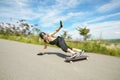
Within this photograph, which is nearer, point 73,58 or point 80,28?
point 73,58

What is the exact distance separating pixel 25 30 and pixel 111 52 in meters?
25.1

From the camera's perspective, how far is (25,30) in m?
31.4

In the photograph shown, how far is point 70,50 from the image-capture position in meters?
6.32

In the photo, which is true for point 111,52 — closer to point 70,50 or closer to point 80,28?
point 70,50

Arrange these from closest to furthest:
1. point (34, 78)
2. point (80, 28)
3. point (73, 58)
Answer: point (34, 78) → point (73, 58) → point (80, 28)

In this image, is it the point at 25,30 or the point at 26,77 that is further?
the point at 25,30

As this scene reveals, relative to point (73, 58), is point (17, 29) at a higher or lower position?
higher

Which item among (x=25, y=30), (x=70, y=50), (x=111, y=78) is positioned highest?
(x=25, y=30)

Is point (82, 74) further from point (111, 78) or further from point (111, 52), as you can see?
point (111, 52)

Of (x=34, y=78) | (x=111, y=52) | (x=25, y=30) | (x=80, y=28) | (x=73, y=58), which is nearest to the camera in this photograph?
(x=34, y=78)

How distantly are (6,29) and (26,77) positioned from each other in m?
30.1

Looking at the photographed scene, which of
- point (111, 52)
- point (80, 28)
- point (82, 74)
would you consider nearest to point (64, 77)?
point (82, 74)

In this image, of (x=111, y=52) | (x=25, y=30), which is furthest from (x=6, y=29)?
(x=111, y=52)

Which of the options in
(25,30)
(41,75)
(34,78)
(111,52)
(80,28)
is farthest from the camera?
Answer: (80,28)
